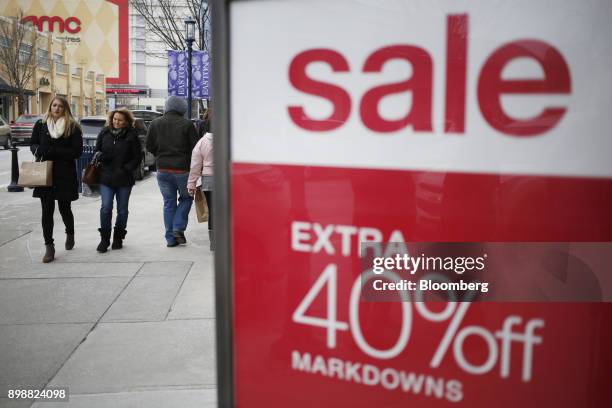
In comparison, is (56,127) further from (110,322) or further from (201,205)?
(110,322)

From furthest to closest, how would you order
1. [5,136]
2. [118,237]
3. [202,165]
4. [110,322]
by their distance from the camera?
[5,136] → [118,237] → [202,165] → [110,322]

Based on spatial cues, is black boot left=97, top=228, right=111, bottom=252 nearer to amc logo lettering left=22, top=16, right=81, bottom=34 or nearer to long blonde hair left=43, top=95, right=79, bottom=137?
long blonde hair left=43, top=95, right=79, bottom=137

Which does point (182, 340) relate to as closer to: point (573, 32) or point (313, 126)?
point (313, 126)

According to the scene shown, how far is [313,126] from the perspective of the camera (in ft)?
5.72

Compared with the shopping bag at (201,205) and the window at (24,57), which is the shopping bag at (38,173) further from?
the window at (24,57)

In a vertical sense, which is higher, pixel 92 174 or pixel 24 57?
pixel 24 57

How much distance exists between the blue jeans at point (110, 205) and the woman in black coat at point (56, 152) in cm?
54

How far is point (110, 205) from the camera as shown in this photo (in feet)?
25.1

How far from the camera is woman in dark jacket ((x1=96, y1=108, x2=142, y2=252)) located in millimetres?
7562

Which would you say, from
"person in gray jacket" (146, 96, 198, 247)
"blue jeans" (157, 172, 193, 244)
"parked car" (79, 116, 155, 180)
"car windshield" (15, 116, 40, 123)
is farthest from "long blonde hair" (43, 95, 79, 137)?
"car windshield" (15, 116, 40, 123)

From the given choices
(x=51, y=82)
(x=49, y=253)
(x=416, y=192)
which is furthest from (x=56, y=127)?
(x=51, y=82)

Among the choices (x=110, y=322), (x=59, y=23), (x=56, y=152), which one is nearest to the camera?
(x=110, y=322)

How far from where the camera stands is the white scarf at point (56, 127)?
6.94 m

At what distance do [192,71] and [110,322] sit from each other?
13568 millimetres
